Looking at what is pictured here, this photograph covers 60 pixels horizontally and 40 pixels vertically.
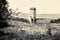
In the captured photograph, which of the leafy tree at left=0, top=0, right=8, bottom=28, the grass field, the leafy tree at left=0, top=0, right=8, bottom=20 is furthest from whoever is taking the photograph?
the leafy tree at left=0, top=0, right=8, bottom=20

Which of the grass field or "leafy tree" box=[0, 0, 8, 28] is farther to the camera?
"leafy tree" box=[0, 0, 8, 28]

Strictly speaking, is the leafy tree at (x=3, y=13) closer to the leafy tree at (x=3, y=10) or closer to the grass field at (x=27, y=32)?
the leafy tree at (x=3, y=10)

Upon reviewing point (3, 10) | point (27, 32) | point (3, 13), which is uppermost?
point (3, 10)

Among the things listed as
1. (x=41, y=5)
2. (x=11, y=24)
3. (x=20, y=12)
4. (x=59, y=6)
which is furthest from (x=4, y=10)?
(x=59, y=6)

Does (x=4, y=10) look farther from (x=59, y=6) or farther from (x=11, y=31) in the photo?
(x=59, y=6)

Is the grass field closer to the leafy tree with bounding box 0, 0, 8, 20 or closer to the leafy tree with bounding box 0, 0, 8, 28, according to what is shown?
the leafy tree with bounding box 0, 0, 8, 28

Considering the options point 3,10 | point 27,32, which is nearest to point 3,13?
point 3,10

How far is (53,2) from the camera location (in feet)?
36.9

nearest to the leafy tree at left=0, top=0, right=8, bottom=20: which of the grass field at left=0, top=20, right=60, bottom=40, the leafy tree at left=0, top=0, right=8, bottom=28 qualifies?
the leafy tree at left=0, top=0, right=8, bottom=28

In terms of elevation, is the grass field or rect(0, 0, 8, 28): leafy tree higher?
rect(0, 0, 8, 28): leafy tree

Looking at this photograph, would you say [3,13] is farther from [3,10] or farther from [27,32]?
[27,32]

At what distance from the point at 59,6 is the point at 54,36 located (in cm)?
387

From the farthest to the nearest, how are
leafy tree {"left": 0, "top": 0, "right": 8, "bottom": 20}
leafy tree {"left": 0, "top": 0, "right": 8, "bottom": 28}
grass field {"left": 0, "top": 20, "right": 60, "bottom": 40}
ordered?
leafy tree {"left": 0, "top": 0, "right": 8, "bottom": 20} → leafy tree {"left": 0, "top": 0, "right": 8, "bottom": 28} → grass field {"left": 0, "top": 20, "right": 60, "bottom": 40}

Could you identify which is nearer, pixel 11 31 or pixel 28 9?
pixel 11 31
